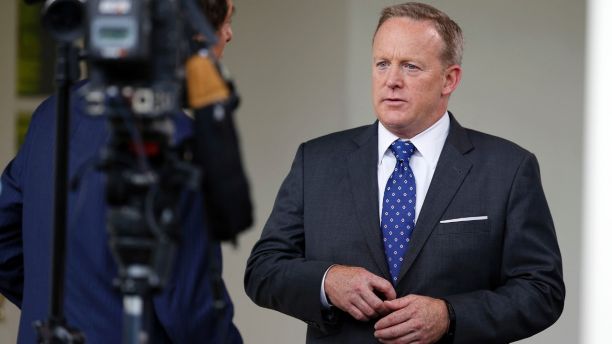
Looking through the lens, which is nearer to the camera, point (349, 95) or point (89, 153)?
point (89, 153)

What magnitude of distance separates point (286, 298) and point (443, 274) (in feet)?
1.46

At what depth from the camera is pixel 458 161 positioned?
3248mm

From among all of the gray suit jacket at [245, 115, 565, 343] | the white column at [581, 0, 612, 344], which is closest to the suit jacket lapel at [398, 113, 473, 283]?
the gray suit jacket at [245, 115, 565, 343]

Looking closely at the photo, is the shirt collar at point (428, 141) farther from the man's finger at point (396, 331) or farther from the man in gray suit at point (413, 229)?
the man's finger at point (396, 331)

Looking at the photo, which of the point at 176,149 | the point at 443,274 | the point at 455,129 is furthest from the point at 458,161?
the point at 176,149

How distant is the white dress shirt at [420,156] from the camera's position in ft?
10.7

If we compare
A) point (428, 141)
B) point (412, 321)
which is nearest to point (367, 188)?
point (428, 141)

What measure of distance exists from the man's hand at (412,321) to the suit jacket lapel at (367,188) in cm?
16

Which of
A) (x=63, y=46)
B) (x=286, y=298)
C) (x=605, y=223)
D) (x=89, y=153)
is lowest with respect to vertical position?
(x=286, y=298)

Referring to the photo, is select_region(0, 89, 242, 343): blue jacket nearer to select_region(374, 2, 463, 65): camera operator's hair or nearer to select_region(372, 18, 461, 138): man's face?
select_region(372, 18, 461, 138): man's face

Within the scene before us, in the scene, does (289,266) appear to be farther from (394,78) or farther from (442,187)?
(394,78)

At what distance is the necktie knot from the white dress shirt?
1 centimetres

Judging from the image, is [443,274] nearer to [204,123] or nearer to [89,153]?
[89,153]

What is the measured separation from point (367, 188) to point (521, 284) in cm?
51
